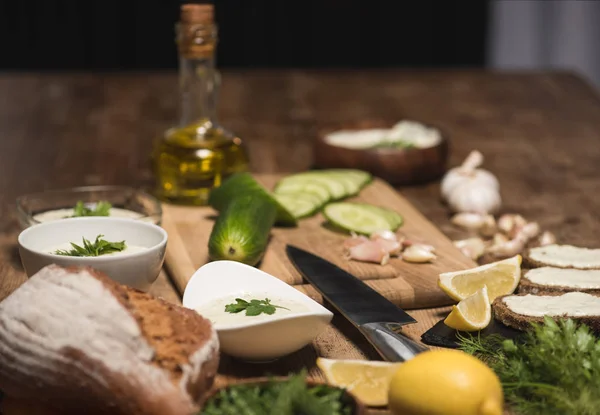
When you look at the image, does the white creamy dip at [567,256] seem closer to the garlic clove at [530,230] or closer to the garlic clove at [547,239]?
the garlic clove at [547,239]

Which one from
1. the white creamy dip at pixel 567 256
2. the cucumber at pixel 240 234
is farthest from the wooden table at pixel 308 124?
the white creamy dip at pixel 567 256

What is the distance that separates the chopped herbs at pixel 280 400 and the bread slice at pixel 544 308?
0.68 meters

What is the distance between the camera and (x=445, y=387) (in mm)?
1753

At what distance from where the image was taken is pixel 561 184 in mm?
3889

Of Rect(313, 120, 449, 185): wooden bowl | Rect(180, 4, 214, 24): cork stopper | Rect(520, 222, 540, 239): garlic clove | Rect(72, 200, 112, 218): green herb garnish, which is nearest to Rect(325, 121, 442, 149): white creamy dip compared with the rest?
Rect(313, 120, 449, 185): wooden bowl

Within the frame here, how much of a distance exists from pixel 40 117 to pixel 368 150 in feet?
6.16

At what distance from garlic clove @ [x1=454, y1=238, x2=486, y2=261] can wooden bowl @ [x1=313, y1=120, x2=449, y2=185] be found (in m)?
0.77

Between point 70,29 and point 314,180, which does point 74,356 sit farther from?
point 70,29

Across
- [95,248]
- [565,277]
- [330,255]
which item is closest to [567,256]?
[565,277]

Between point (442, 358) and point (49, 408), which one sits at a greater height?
point (442, 358)

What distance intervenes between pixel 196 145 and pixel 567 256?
4.28ft

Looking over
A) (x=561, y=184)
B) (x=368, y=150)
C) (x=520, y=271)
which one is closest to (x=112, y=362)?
(x=520, y=271)

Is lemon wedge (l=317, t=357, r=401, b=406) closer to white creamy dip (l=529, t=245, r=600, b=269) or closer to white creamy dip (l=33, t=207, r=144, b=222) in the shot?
white creamy dip (l=529, t=245, r=600, b=269)

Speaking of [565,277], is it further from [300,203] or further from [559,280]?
[300,203]
